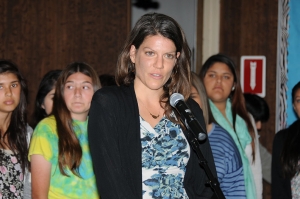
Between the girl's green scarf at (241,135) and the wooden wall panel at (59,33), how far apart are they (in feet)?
5.70

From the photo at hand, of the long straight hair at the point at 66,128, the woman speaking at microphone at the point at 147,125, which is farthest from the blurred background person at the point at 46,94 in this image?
the woman speaking at microphone at the point at 147,125

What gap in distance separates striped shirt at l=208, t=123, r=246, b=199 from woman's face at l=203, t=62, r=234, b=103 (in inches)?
28.7

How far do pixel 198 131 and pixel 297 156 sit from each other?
1.99 metres

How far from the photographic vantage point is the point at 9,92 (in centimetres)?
369

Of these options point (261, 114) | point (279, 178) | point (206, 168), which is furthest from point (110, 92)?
point (261, 114)

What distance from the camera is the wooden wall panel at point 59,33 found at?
220 inches

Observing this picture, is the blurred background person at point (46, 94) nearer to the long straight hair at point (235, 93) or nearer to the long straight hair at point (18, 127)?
the long straight hair at point (18, 127)

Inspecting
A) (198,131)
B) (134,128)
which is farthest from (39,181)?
(198,131)

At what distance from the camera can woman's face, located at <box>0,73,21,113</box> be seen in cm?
367

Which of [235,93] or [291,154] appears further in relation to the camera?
[235,93]

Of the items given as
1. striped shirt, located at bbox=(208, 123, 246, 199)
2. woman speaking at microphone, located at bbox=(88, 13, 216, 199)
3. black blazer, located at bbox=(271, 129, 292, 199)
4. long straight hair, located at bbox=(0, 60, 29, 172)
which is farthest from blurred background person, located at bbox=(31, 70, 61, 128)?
woman speaking at microphone, located at bbox=(88, 13, 216, 199)

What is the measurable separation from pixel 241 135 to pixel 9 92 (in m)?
1.75

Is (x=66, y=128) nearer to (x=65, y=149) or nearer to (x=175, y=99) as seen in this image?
(x=65, y=149)

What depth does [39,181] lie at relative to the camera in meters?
3.24
